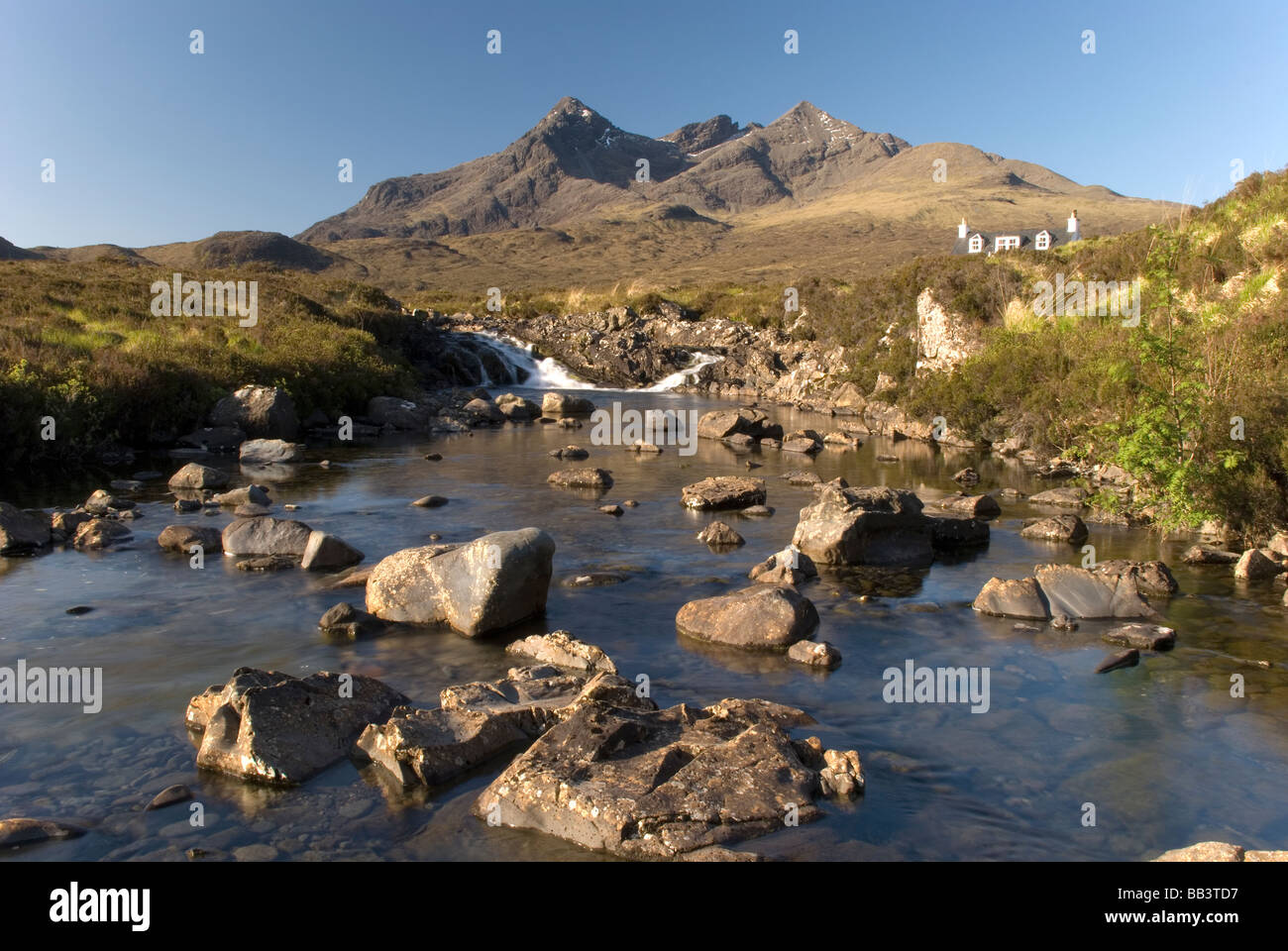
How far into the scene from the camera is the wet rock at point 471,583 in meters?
11.2

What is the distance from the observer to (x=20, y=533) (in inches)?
590

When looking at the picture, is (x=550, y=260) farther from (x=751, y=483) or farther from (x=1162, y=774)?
(x=1162, y=774)

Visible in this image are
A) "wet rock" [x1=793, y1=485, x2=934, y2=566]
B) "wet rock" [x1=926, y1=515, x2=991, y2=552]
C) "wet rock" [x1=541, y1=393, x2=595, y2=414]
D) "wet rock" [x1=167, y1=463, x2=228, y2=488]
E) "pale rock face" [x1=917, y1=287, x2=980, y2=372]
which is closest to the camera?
"wet rock" [x1=793, y1=485, x2=934, y2=566]

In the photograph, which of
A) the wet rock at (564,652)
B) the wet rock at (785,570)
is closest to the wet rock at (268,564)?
the wet rock at (564,652)

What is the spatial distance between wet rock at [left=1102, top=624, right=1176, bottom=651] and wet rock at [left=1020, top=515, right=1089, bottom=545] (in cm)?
520

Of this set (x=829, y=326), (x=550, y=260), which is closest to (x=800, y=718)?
(x=829, y=326)

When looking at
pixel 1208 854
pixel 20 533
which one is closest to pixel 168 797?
pixel 1208 854

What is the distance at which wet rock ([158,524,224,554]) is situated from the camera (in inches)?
587

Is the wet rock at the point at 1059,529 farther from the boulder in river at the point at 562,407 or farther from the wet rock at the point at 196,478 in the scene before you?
the boulder in river at the point at 562,407

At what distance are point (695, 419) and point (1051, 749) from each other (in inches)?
1074

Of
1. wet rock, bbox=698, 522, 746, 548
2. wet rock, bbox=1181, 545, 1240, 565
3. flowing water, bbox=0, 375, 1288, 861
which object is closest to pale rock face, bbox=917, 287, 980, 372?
flowing water, bbox=0, 375, 1288, 861

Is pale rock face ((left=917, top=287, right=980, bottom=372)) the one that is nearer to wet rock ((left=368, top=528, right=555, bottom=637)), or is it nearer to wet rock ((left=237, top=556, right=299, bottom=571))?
wet rock ((left=368, top=528, right=555, bottom=637))

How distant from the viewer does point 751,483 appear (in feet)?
65.7

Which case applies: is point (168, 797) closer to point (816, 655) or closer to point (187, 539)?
point (816, 655)
